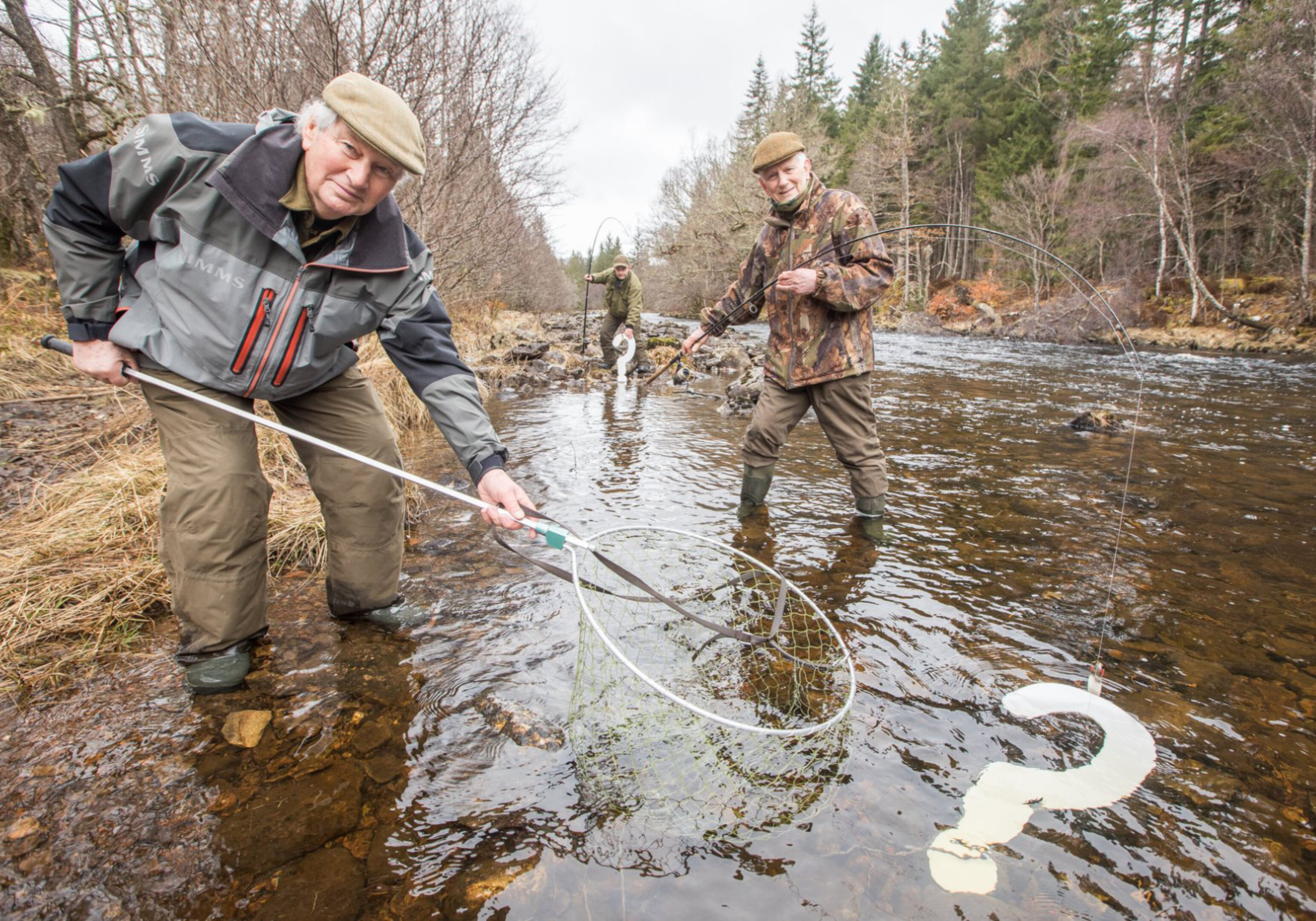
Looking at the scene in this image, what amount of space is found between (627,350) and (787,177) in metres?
7.92

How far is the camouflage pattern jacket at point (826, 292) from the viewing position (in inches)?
147

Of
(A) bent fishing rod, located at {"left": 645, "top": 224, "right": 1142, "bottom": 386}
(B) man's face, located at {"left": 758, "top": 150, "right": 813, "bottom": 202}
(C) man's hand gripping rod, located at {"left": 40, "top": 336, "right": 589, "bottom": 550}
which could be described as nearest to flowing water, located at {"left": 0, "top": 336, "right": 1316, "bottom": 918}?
(C) man's hand gripping rod, located at {"left": 40, "top": 336, "right": 589, "bottom": 550}

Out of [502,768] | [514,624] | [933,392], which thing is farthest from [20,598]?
[933,392]

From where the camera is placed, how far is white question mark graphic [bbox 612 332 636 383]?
1145cm

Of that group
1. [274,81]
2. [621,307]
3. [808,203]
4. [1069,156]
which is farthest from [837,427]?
[1069,156]

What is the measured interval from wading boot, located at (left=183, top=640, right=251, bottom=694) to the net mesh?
1269mm

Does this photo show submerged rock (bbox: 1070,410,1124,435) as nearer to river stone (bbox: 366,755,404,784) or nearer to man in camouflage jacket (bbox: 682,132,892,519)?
man in camouflage jacket (bbox: 682,132,892,519)

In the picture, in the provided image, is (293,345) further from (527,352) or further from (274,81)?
(527,352)

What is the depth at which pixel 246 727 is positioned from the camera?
2256mm

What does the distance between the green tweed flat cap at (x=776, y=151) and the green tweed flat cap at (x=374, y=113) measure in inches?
85.4

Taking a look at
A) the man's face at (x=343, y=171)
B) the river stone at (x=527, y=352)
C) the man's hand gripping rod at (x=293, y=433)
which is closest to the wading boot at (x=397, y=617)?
the man's hand gripping rod at (x=293, y=433)

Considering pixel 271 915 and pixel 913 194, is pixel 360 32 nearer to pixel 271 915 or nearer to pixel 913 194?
pixel 271 915

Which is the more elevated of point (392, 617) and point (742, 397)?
point (742, 397)

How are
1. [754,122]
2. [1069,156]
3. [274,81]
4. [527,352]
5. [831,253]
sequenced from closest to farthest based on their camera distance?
[831,253] < [274,81] < [527,352] < [1069,156] < [754,122]
